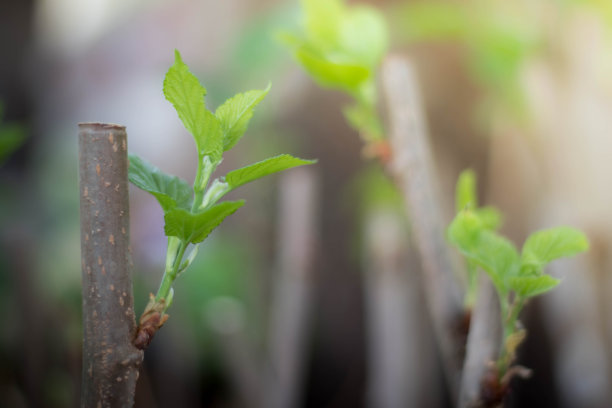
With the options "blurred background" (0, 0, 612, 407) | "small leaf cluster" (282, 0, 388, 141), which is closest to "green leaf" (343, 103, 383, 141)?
"small leaf cluster" (282, 0, 388, 141)

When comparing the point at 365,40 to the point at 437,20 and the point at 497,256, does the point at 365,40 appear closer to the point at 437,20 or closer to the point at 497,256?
the point at 497,256

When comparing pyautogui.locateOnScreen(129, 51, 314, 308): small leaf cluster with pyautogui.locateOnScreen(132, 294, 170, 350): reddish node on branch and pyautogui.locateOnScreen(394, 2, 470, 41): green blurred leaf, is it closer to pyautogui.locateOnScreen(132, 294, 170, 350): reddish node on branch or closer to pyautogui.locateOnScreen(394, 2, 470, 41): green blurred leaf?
pyautogui.locateOnScreen(132, 294, 170, 350): reddish node on branch

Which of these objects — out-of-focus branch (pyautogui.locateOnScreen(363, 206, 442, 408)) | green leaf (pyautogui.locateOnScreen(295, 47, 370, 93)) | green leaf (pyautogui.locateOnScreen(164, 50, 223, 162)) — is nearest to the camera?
green leaf (pyautogui.locateOnScreen(164, 50, 223, 162))

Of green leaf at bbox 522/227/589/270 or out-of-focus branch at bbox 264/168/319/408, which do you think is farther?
out-of-focus branch at bbox 264/168/319/408

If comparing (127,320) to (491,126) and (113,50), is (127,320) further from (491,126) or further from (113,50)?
(113,50)

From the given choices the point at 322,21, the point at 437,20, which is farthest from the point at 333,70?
the point at 437,20

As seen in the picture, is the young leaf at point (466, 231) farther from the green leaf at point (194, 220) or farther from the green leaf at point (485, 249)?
the green leaf at point (194, 220)
